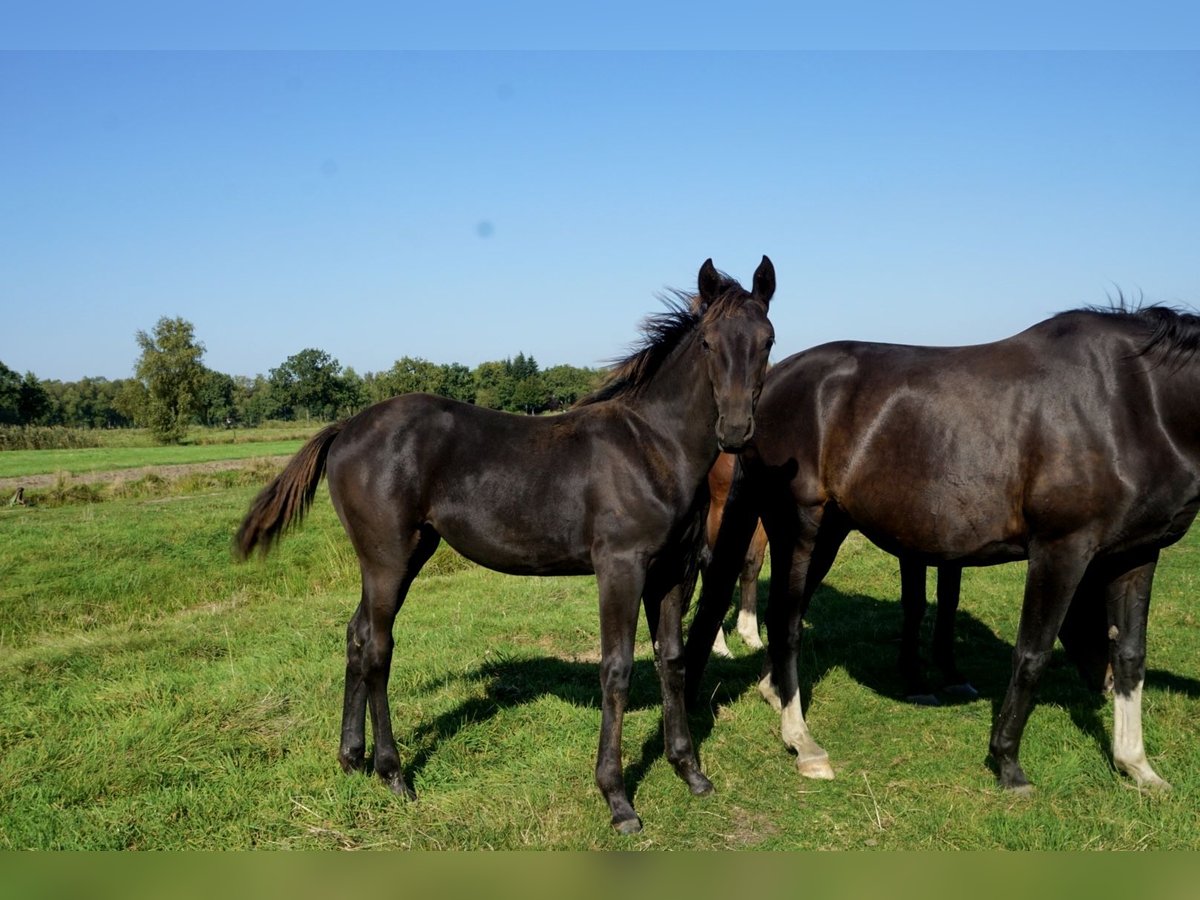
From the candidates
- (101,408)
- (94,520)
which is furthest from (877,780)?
(101,408)

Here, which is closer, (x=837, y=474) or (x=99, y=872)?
(x=99, y=872)

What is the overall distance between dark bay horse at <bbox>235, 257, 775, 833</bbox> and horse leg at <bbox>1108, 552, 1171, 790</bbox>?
97.1 inches

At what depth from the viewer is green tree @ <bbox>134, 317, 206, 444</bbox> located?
195 feet

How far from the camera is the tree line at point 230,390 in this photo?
6159cm

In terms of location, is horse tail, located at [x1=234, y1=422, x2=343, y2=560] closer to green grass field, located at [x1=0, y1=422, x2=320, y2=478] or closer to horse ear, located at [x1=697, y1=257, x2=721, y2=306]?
horse ear, located at [x1=697, y1=257, x2=721, y2=306]

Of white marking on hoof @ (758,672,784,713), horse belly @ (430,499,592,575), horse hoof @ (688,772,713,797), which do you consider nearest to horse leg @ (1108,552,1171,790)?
white marking on hoof @ (758,672,784,713)

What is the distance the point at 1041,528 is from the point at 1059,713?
6.24 feet

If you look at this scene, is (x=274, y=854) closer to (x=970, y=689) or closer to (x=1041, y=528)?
(x=1041, y=528)

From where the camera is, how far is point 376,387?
74.4 m

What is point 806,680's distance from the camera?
6.83m

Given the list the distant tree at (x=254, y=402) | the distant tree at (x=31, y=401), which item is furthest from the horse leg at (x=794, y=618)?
the distant tree at (x=254, y=402)

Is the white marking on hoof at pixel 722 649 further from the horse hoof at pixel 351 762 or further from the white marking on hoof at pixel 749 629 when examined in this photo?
the horse hoof at pixel 351 762

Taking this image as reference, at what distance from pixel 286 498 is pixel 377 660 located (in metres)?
1.15

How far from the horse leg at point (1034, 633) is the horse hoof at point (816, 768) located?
966mm
